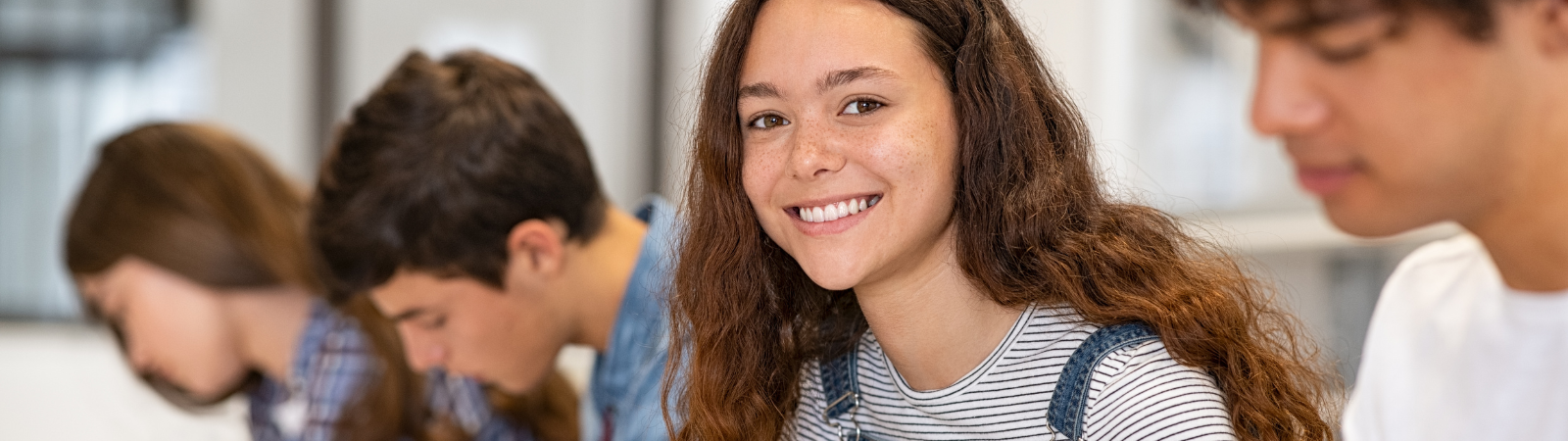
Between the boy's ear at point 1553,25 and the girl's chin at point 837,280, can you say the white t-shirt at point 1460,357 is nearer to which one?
the boy's ear at point 1553,25

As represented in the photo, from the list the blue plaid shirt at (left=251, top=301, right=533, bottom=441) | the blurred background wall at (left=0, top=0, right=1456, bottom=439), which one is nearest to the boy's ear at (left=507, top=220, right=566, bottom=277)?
the blue plaid shirt at (left=251, top=301, right=533, bottom=441)

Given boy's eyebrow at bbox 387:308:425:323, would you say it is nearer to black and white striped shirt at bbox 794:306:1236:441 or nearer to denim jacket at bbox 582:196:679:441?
→ denim jacket at bbox 582:196:679:441

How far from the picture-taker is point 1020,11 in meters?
1.05

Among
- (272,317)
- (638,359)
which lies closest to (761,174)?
(638,359)

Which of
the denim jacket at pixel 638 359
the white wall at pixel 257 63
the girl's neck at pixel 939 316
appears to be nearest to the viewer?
the girl's neck at pixel 939 316

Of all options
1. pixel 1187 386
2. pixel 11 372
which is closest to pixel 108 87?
pixel 11 372

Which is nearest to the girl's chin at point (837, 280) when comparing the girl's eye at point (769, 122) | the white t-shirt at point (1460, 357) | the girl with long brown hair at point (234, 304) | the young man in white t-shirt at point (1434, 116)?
the girl's eye at point (769, 122)

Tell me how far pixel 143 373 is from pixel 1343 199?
1905mm

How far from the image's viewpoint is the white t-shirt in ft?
1.37

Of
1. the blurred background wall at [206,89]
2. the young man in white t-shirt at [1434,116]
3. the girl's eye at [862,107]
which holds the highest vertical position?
the young man in white t-shirt at [1434,116]

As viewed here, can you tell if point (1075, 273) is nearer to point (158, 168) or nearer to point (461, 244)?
point (461, 244)

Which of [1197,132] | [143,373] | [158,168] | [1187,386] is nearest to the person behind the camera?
[1187,386]

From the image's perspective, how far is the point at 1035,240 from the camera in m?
0.90

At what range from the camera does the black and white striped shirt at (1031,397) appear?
83 centimetres
